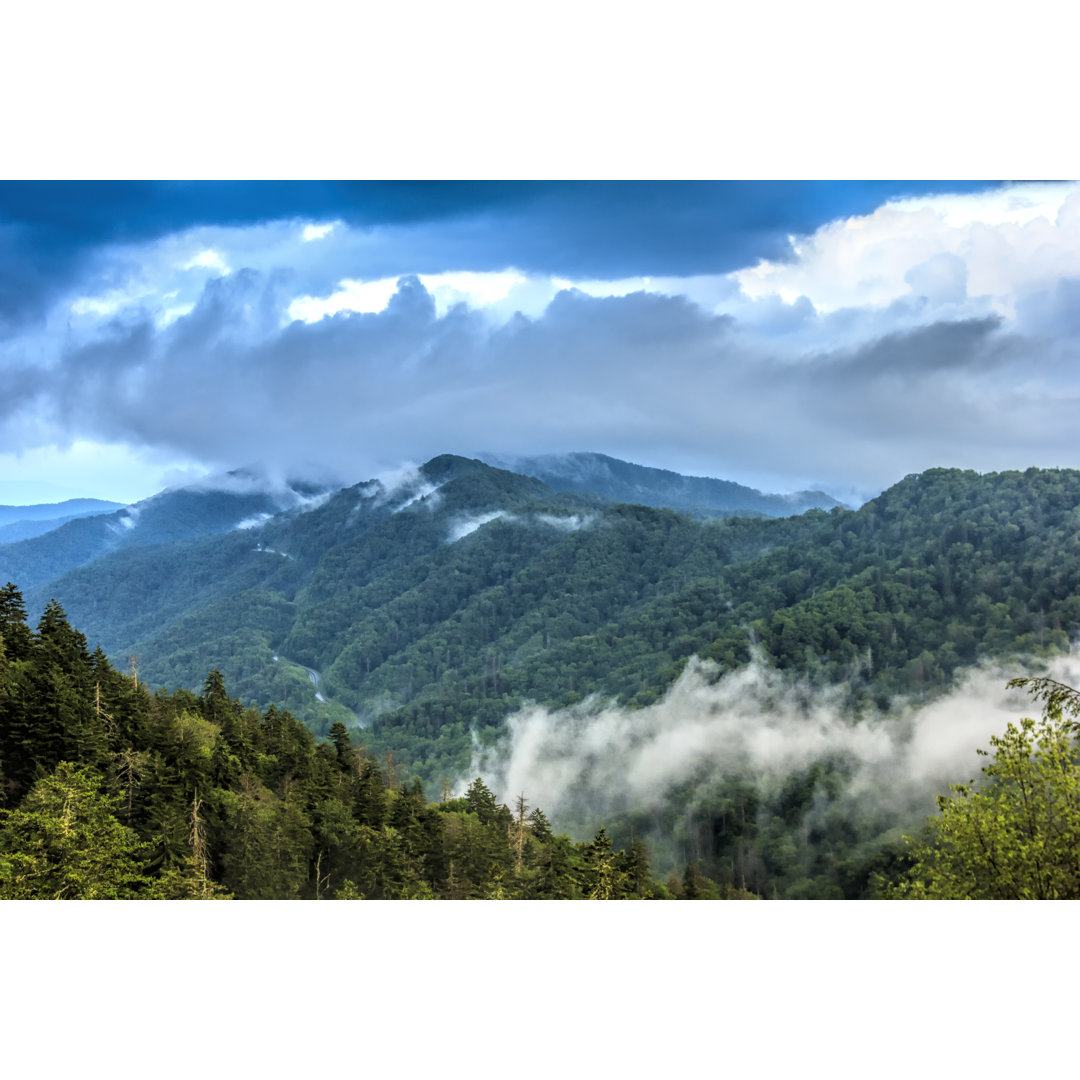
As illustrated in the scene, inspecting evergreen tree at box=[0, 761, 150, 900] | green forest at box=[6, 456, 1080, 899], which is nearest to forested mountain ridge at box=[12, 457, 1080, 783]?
green forest at box=[6, 456, 1080, 899]

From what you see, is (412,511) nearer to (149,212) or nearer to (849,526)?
(849,526)

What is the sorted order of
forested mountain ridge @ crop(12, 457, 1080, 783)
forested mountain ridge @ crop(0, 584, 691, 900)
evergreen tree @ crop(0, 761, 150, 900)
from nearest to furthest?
evergreen tree @ crop(0, 761, 150, 900) → forested mountain ridge @ crop(0, 584, 691, 900) → forested mountain ridge @ crop(12, 457, 1080, 783)

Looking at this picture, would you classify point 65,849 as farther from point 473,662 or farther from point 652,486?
point 652,486

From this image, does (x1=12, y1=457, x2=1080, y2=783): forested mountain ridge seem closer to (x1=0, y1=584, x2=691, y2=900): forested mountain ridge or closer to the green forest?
the green forest

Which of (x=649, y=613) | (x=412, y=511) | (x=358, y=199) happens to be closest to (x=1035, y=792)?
(x=358, y=199)

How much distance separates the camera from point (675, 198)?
8359 mm

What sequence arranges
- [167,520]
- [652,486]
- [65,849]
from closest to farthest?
[65,849] → [652,486] → [167,520]

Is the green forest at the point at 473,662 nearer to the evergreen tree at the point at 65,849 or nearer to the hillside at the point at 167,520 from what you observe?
the evergreen tree at the point at 65,849

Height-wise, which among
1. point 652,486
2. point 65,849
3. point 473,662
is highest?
point 652,486

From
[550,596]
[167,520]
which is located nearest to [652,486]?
[550,596]

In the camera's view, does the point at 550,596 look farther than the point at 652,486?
Yes

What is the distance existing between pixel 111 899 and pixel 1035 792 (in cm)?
753

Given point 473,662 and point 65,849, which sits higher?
point 473,662

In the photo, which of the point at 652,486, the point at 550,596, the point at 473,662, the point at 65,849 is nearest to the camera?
the point at 65,849
